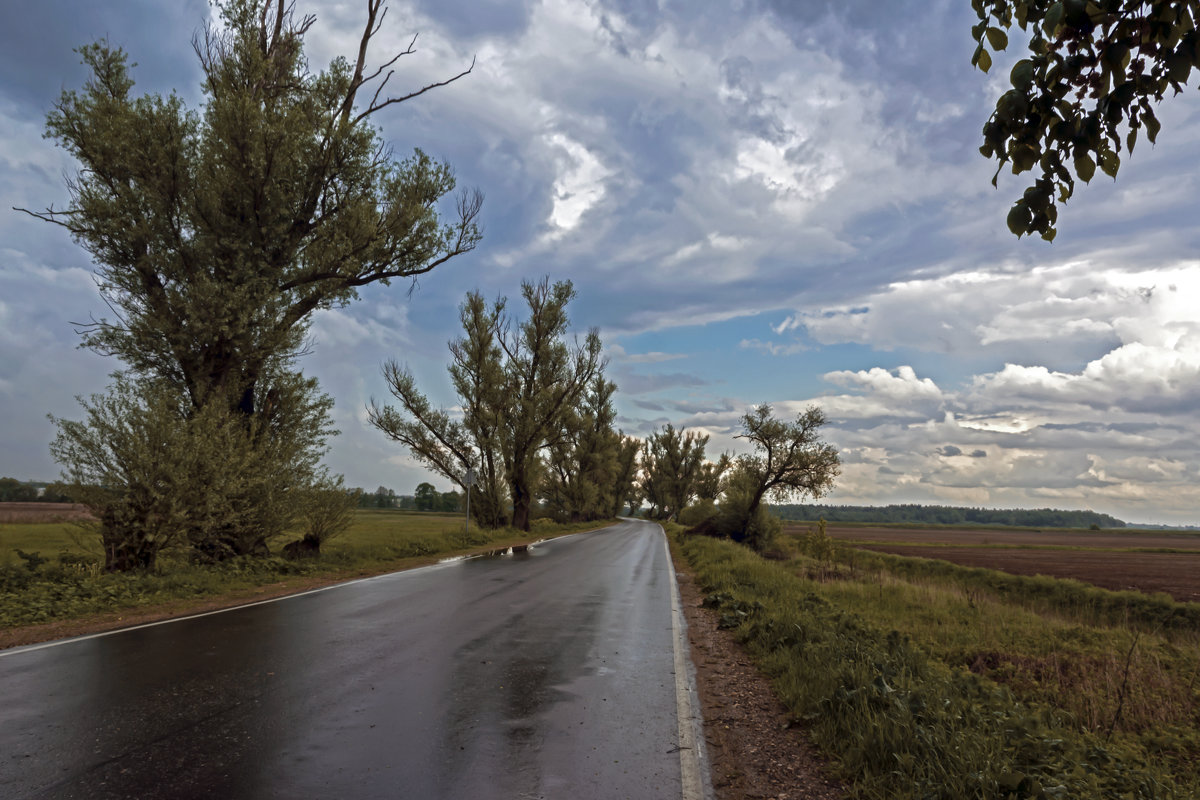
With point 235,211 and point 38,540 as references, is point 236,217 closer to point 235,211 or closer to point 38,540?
point 235,211

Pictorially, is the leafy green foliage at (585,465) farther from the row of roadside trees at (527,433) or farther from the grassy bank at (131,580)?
the grassy bank at (131,580)

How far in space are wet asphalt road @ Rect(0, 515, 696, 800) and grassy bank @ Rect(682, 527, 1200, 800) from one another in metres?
1.47

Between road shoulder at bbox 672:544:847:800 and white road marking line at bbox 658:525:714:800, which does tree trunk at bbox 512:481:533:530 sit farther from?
road shoulder at bbox 672:544:847:800

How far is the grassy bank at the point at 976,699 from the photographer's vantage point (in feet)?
13.8

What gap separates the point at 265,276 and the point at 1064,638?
64.6ft

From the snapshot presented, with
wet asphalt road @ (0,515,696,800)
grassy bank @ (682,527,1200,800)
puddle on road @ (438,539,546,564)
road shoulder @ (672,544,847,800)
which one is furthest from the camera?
puddle on road @ (438,539,546,564)

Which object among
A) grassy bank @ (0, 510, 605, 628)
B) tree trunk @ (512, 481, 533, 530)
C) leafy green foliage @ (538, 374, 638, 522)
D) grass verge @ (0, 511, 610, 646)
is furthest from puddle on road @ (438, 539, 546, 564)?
leafy green foliage @ (538, 374, 638, 522)

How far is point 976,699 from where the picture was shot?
6.19 m

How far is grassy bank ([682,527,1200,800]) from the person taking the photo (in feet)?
13.8

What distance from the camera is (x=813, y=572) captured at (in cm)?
2327

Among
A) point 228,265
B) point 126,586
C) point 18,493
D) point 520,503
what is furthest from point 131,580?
point 18,493

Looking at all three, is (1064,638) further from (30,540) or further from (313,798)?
(30,540)

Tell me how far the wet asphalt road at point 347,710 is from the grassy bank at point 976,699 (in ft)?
4.83

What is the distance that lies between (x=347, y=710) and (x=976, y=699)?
5.92 metres
